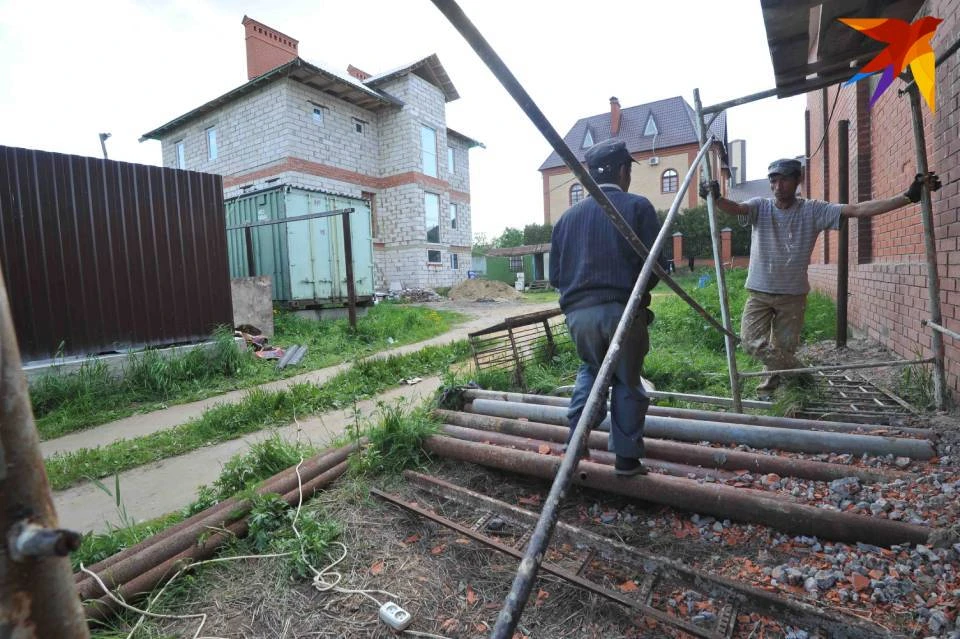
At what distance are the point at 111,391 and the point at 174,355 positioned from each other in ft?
2.83

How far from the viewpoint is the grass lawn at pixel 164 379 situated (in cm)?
498

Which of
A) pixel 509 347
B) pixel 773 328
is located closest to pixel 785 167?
pixel 773 328

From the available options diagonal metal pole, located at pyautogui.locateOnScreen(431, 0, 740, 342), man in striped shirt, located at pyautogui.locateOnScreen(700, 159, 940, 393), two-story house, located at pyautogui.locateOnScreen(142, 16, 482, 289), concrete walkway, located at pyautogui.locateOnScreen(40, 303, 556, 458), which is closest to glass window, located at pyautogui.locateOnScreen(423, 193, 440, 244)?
two-story house, located at pyautogui.locateOnScreen(142, 16, 482, 289)

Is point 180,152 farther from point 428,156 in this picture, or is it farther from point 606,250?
point 606,250

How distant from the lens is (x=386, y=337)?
9.16 metres

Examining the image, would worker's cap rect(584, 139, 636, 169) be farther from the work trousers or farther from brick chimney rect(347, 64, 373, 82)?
brick chimney rect(347, 64, 373, 82)

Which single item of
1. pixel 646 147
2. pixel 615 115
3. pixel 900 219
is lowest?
pixel 900 219

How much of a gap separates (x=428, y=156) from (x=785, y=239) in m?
17.3

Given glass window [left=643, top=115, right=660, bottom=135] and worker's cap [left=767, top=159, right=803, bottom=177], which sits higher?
glass window [left=643, top=115, right=660, bottom=135]

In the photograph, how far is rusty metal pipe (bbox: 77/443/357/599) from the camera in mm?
2221

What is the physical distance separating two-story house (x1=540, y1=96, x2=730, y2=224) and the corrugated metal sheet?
23990mm

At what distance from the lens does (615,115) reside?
33.1 meters

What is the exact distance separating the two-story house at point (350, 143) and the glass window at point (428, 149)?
4 cm

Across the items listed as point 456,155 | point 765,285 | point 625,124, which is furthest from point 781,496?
point 625,124
